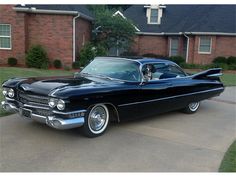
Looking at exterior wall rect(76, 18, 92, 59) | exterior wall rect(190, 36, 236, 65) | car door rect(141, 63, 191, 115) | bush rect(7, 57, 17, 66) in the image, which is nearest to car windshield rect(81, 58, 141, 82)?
car door rect(141, 63, 191, 115)

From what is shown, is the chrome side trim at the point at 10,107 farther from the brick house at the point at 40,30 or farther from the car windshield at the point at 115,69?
the brick house at the point at 40,30

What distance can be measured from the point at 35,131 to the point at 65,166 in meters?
1.67

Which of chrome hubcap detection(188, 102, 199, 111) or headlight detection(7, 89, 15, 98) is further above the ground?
headlight detection(7, 89, 15, 98)

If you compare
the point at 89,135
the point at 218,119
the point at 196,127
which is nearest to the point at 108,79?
the point at 89,135

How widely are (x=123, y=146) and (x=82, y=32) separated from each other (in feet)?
52.1

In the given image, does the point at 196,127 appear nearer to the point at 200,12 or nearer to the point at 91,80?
the point at 91,80

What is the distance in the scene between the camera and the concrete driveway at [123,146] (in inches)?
174

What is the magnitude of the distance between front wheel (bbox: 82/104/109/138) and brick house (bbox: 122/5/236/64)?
19.8m

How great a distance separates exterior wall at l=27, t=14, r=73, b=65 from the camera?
18.2 meters

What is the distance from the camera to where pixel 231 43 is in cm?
2398

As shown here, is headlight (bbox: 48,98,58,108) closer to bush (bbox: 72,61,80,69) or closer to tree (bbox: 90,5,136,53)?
bush (bbox: 72,61,80,69)

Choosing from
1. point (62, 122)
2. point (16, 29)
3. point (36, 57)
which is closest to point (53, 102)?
point (62, 122)

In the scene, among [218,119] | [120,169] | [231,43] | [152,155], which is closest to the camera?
[120,169]

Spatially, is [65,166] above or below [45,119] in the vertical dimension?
below
